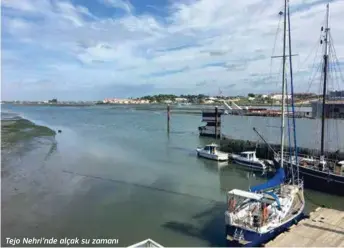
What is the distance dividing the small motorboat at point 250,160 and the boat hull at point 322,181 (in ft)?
27.8

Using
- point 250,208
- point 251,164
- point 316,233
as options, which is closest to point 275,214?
point 250,208

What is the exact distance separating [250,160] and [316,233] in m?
24.2

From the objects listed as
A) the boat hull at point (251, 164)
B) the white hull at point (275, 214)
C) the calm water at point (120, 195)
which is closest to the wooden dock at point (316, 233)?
the white hull at point (275, 214)

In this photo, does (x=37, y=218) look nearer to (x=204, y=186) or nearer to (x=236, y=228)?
(x=236, y=228)

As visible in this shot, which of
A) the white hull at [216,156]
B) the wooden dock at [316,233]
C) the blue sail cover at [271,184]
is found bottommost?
the white hull at [216,156]

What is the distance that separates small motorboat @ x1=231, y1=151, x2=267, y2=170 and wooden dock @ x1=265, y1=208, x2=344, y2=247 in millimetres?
20078

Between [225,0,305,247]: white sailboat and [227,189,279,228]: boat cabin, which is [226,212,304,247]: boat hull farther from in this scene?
[227,189,279,228]: boat cabin

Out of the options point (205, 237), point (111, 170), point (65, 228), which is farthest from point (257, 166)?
point (65, 228)

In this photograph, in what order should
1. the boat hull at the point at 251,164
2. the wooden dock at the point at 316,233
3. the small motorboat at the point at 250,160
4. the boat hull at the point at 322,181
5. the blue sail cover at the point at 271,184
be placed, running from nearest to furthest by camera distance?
the wooden dock at the point at 316,233 < the blue sail cover at the point at 271,184 < the boat hull at the point at 322,181 < the boat hull at the point at 251,164 < the small motorboat at the point at 250,160

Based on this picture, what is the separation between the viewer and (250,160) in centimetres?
4241

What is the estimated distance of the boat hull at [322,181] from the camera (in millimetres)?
29562

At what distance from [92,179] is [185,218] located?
14.5 m

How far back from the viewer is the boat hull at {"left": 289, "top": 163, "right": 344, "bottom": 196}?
29.6 meters

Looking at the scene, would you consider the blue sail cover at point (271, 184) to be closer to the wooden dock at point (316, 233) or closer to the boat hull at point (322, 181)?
the wooden dock at point (316, 233)
